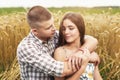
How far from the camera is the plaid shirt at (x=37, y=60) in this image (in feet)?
9.87

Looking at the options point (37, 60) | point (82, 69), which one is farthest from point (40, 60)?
point (82, 69)

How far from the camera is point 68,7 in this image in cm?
1850

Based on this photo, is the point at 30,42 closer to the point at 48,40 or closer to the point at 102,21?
the point at 48,40

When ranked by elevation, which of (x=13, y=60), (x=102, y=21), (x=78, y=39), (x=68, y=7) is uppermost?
(x=78, y=39)

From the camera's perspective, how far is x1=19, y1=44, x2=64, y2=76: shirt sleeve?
3002 millimetres

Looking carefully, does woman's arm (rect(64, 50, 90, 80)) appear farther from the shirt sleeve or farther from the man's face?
the man's face

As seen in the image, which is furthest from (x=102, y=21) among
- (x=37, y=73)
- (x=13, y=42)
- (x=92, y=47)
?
(x=37, y=73)

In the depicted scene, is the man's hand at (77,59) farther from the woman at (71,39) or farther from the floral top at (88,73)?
the floral top at (88,73)

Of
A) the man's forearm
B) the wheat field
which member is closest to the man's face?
the man's forearm

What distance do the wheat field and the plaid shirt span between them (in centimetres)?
125

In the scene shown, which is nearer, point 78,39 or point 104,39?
point 78,39

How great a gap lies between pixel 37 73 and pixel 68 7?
15.4m

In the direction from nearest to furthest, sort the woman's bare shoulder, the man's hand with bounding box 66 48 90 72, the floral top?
the man's hand with bounding box 66 48 90 72
the woman's bare shoulder
the floral top

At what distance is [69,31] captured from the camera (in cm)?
320
